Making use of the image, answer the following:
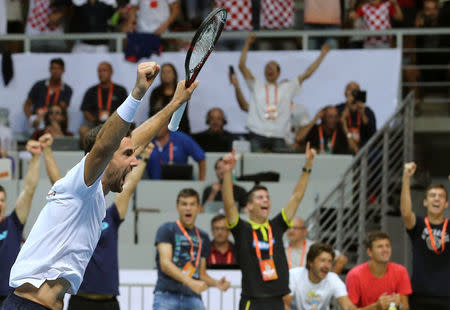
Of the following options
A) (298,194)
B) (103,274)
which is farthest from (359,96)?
(103,274)

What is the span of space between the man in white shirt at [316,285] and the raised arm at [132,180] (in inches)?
71.0

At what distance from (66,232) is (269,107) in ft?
27.9

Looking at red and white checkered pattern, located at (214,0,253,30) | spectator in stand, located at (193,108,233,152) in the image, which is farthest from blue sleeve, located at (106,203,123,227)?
red and white checkered pattern, located at (214,0,253,30)

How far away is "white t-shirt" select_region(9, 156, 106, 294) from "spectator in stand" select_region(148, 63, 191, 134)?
837 centimetres

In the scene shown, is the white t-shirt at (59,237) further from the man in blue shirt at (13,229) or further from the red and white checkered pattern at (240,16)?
the red and white checkered pattern at (240,16)

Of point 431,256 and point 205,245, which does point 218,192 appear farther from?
point 431,256

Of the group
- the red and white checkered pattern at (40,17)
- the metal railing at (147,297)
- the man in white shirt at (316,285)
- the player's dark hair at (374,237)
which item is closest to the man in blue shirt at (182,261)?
the metal railing at (147,297)

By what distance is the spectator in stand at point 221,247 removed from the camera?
34.4 ft

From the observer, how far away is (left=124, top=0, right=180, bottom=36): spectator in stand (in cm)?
1503

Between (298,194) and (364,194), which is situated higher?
(298,194)

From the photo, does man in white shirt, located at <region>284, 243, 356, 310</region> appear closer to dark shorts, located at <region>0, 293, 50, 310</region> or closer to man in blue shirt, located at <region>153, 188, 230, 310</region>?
man in blue shirt, located at <region>153, 188, 230, 310</region>

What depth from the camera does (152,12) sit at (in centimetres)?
1512

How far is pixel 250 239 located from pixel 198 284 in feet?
2.09

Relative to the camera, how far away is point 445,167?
15547mm
